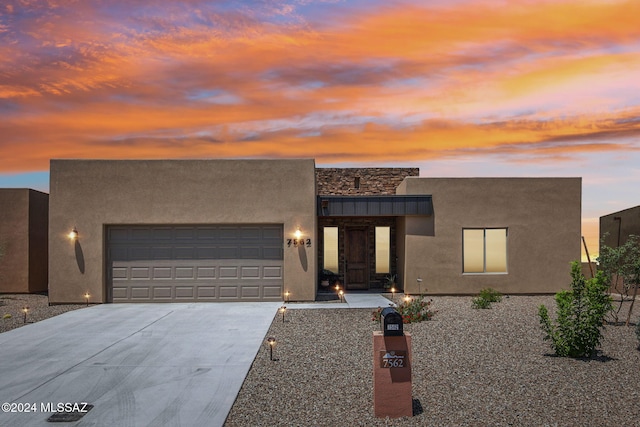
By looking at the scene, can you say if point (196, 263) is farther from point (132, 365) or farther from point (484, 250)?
point (484, 250)

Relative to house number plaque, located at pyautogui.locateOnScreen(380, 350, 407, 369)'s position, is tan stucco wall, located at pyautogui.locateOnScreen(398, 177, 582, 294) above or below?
above

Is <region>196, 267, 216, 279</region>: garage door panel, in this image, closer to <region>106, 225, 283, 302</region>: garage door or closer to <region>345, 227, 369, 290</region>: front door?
<region>106, 225, 283, 302</region>: garage door

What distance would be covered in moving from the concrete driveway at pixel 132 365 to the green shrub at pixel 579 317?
506 centimetres

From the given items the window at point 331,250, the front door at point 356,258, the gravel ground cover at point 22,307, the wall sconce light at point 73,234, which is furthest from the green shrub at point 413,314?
the wall sconce light at point 73,234

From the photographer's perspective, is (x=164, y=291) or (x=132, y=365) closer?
(x=132, y=365)

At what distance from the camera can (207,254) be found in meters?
15.2

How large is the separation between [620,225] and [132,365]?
17583 mm

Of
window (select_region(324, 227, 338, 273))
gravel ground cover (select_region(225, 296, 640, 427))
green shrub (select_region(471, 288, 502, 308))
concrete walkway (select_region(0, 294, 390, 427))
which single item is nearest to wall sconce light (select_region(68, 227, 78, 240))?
concrete walkway (select_region(0, 294, 390, 427))

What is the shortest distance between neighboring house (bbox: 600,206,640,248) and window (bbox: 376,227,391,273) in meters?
7.24

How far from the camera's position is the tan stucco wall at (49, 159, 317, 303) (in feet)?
49.3

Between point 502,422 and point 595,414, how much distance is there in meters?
1.17

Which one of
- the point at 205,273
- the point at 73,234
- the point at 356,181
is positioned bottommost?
the point at 205,273

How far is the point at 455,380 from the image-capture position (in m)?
7.07

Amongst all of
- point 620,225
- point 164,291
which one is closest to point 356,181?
point 164,291
